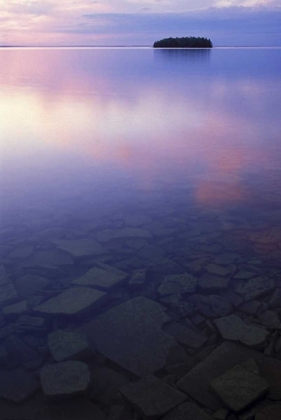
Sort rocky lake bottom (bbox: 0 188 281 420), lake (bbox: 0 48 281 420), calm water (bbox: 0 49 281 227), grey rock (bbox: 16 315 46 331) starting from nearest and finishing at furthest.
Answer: rocky lake bottom (bbox: 0 188 281 420) → lake (bbox: 0 48 281 420) → grey rock (bbox: 16 315 46 331) → calm water (bbox: 0 49 281 227)

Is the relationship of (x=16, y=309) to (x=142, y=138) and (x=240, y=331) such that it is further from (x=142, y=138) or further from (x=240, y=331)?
(x=142, y=138)

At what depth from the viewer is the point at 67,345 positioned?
12.9 feet

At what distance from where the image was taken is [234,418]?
3168 mm

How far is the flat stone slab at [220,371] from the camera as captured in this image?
3.36 metres

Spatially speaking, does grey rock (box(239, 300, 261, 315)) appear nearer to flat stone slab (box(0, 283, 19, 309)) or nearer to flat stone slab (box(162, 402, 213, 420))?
A: flat stone slab (box(162, 402, 213, 420))

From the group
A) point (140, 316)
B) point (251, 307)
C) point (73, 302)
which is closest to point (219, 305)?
point (251, 307)

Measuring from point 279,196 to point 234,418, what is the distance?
5.05 meters

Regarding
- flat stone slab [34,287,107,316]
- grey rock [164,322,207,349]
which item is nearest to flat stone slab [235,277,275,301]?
grey rock [164,322,207,349]

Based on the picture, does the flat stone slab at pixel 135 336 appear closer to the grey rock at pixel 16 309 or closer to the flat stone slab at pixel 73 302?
the flat stone slab at pixel 73 302

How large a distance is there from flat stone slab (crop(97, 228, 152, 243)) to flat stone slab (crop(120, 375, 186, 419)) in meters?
2.70

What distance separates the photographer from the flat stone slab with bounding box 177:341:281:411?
3361 mm

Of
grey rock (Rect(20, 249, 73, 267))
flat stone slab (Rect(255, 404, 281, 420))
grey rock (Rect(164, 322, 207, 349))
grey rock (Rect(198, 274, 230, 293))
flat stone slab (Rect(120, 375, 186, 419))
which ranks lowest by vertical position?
grey rock (Rect(164, 322, 207, 349))

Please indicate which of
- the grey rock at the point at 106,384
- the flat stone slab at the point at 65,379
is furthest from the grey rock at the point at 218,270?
the flat stone slab at the point at 65,379

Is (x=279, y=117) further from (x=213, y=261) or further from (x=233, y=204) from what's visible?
(x=213, y=261)
